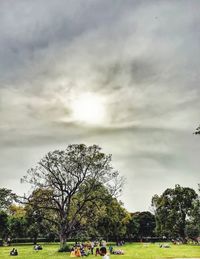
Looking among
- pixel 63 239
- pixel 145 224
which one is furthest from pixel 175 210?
pixel 63 239

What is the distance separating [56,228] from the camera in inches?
2625

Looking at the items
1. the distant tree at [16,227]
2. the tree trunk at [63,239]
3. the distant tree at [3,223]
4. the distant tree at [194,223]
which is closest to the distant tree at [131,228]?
the distant tree at [194,223]

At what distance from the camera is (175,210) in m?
103

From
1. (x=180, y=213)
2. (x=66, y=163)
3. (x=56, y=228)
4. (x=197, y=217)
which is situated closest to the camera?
(x=66, y=163)

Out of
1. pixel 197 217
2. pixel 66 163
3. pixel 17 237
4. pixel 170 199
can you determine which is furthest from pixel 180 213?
pixel 66 163

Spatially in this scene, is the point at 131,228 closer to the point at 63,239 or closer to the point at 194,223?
the point at 194,223

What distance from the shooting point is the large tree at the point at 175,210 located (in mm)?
101875

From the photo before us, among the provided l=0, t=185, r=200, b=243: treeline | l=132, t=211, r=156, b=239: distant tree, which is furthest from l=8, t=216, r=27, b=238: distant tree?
l=132, t=211, r=156, b=239: distant tree

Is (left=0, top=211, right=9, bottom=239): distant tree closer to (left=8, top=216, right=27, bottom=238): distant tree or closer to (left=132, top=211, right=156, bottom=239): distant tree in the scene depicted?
(left=8, top=216, right=27, bottom=238): distant tree

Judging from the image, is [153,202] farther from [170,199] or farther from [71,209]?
[71,209]

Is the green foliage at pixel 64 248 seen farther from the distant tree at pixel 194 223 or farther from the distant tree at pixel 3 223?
the distant tree at pixel 3 223

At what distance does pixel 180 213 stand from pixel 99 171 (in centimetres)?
4864

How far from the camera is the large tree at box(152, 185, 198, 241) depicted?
10188cm

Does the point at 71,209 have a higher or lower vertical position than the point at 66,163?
lower
